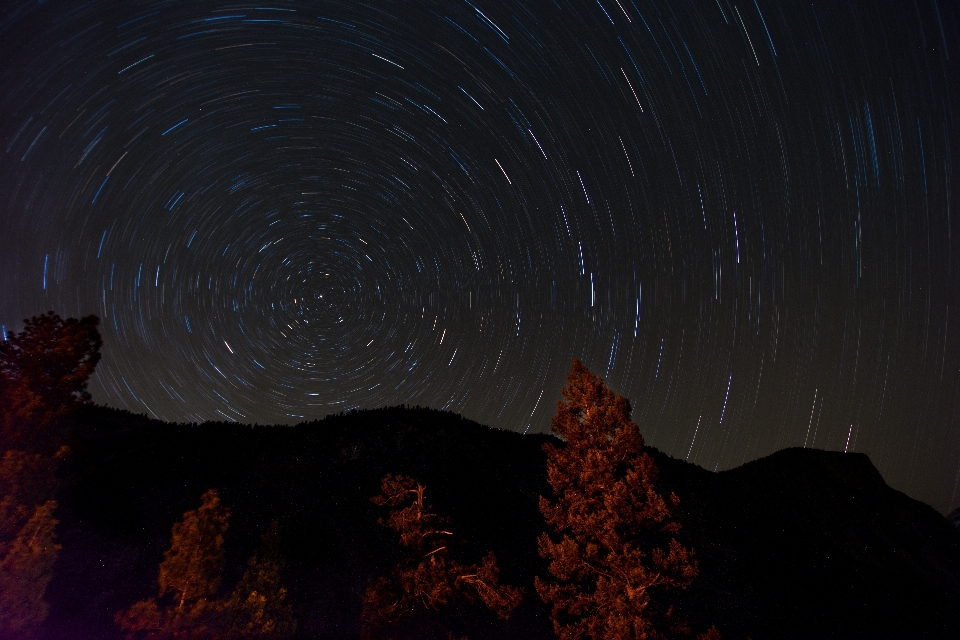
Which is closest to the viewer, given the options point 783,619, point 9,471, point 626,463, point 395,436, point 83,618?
point 626,463

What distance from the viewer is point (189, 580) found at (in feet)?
72.5

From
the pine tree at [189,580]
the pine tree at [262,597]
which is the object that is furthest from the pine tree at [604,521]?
the pine tree at [189,580]

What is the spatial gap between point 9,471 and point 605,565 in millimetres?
19881

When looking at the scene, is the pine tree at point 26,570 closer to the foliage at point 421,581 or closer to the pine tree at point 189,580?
the pine tree at point 189,580

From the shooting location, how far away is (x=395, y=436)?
265ft

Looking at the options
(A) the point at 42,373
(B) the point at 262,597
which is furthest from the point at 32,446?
(B) the point at 262,597

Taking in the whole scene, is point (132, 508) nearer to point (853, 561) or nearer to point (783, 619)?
point (783, 619)

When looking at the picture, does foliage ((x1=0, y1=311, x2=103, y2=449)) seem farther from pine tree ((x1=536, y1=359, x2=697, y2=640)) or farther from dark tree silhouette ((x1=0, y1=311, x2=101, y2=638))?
pine tree ((x1=536, y1=359, x2=697, y2=640))

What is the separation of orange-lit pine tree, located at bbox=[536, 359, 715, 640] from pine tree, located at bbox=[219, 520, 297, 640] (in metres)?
14.9

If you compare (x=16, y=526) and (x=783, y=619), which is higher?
(x=16, y=526)

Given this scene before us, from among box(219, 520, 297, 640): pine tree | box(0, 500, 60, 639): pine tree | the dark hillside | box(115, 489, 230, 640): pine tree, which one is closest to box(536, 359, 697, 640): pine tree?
box(219, 520, 297, 640): pine tree

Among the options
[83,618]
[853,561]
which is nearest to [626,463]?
[83,618]

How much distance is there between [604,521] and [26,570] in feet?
64.5

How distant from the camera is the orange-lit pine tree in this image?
14.4 metres
